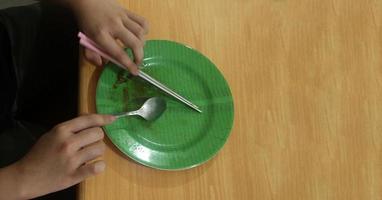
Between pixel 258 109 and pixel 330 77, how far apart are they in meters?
0.15

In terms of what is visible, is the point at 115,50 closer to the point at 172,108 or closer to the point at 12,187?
the point at 172,108

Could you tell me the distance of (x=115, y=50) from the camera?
0.61m

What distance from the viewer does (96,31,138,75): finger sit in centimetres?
60

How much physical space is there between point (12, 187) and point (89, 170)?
0.11 metres

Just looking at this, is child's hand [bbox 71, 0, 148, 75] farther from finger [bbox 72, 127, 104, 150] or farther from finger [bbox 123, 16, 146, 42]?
finger [bbox 72, 127, 104, 150]

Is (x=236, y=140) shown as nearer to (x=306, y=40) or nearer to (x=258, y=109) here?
(x=258, y=109)

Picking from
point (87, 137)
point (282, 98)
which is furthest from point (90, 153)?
point (282, 98)

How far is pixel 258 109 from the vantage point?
2.15 ft

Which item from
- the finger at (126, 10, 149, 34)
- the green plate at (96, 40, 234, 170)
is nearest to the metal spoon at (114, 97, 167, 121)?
the green plate at (96, 40, 234, 170)

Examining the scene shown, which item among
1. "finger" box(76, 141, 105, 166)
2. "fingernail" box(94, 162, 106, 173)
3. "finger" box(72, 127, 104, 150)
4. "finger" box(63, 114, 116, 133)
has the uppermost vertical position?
"finger" box(63, 114, 116, 133)

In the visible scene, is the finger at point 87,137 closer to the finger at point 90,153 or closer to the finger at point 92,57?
the finger at point 90,153

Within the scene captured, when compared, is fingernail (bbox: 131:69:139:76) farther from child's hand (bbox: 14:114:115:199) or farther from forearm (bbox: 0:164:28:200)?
forearm (bbox: 0:164:28:200)

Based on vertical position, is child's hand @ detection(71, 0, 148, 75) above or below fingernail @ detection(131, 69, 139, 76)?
above

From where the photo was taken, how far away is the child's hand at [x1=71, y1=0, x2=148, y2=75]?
61cm
